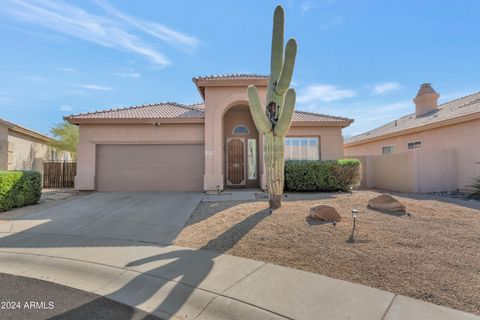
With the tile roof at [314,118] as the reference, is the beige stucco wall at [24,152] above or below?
below

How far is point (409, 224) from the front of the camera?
689 centimetres

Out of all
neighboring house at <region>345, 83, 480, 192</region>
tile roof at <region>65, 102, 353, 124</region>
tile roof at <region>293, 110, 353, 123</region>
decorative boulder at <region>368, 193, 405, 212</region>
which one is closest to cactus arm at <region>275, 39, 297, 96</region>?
decorative boulder at <region>368, 193, 405, 212</region>

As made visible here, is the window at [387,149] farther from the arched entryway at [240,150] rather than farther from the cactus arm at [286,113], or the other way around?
the cactus arm at [286,113]

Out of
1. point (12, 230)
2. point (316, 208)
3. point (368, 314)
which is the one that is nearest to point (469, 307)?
point (368, 314)

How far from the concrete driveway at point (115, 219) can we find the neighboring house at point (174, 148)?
2.63 metres

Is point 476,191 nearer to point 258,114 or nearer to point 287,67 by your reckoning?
point 287,67

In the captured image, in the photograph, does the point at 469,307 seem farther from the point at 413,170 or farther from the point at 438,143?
the point at 438,143

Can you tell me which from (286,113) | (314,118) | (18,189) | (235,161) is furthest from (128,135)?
(314,118)

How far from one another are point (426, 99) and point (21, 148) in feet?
92.9

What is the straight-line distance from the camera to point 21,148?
59.9 ft

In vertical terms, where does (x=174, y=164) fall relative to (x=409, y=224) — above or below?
above

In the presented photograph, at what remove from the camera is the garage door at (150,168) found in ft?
47.4

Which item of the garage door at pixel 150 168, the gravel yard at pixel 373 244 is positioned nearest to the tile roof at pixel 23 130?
the garage door at pixel 150 168

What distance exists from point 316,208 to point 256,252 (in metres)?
2.52
